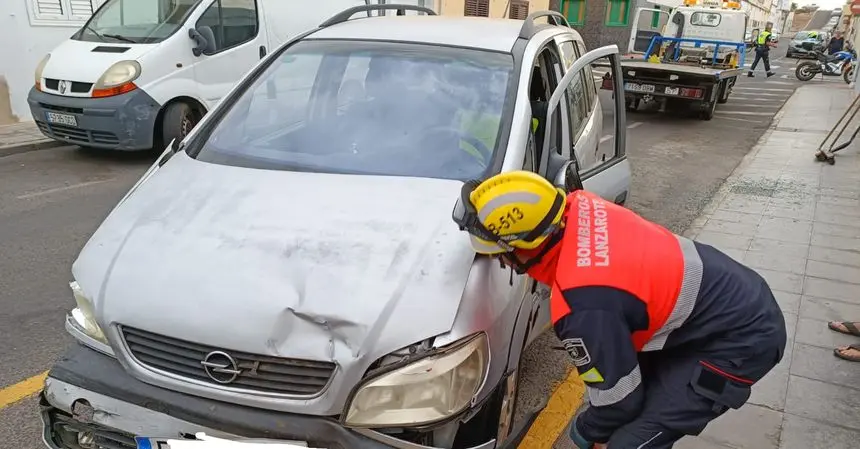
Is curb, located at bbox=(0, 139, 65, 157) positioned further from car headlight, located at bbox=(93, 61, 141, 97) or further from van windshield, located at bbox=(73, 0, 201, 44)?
car headlight, located at bbox=(93, 61, 141, 97)

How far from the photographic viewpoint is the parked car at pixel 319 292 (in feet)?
5.96

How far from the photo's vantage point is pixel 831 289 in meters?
4.68

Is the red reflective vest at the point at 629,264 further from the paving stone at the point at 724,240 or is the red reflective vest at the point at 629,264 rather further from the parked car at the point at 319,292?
the paving stone at the point at 724,240

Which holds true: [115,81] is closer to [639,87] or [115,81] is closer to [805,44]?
[639,87]

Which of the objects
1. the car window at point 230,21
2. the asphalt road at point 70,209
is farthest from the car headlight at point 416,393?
the car window at point 230,21

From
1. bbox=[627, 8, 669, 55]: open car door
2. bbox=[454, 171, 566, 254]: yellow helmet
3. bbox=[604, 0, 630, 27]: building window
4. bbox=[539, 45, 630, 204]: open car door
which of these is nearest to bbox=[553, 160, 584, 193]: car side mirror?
bbox=[539, 45, 630, 204]: open car door

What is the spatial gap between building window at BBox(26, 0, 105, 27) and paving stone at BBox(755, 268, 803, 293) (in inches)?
390

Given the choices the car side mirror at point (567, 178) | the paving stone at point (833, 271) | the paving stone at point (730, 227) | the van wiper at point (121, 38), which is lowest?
the paving stone at point (730, 227)

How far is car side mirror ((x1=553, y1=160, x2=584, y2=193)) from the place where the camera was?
256 cm

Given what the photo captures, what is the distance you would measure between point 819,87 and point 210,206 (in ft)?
75.9

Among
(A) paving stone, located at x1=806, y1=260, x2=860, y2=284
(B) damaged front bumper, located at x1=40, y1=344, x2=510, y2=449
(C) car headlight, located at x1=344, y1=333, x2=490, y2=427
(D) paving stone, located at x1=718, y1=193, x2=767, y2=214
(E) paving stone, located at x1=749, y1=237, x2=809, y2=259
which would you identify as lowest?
(D) paving stone, located at x1=718, y1=193, x2=767, y2=214

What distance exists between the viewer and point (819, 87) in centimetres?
2055

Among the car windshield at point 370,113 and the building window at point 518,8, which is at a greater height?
the car windshield at point 370,113

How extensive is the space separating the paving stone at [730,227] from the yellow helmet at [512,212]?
188 inches
